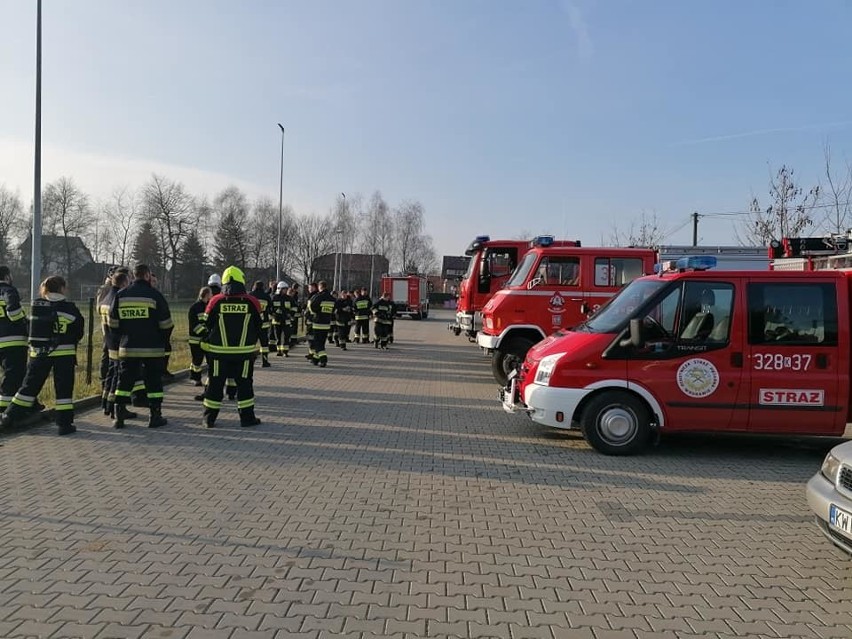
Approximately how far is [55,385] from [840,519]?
317 inches

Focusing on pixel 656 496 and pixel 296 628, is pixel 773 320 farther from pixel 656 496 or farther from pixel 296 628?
pixel 296 628

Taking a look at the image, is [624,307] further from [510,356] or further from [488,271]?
[488,271]

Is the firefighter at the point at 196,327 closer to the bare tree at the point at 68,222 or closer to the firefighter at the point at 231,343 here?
the firefighter at the point at 231,343

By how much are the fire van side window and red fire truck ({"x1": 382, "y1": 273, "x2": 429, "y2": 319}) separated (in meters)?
38.5

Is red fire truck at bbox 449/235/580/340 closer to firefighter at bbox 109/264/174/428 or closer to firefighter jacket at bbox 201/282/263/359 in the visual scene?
firefighter jacket at bbox 201/282/263/359

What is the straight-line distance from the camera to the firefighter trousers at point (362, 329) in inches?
879

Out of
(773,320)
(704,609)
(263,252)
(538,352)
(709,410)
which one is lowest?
(704,609)

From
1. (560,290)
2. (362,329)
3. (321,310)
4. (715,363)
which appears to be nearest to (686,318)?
(715,363)

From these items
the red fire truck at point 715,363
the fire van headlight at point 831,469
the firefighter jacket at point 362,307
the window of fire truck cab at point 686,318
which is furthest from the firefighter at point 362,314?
the fire van headlight at point 831,469

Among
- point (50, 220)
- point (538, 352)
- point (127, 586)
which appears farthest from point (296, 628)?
point (50, 220)

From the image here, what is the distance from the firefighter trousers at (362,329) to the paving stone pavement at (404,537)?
550 inches

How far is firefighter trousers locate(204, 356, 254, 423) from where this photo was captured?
26.9 ft

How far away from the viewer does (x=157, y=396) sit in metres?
8.24

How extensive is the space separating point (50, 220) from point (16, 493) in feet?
226
